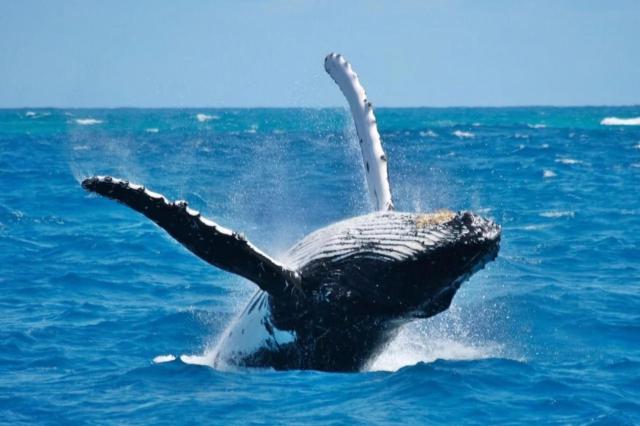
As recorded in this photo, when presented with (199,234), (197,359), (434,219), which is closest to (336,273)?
(434,219)

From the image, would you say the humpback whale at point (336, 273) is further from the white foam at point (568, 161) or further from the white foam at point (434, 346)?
the white foam at point (568, 161)

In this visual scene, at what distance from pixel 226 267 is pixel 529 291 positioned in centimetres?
711

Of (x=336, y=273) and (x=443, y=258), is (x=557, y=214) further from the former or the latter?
(x=443, y=258)

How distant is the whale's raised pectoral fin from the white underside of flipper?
2176mm

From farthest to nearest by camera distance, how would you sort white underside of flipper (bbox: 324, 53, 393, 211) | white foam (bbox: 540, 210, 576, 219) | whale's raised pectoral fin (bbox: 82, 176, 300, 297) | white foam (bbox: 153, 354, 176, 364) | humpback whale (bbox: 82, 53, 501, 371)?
white foam (bbox: 540, 210, 576, 219)
white underside of flipper (bbox: 324, 53, 393, 211)
white foam (bbox: 153, 354, 176, 364)
humpback whale (bbox: 82, 53, 501, 371)
whale's raised pectoral fin (bbox: 82, 176, 300, 297)

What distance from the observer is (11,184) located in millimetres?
28000

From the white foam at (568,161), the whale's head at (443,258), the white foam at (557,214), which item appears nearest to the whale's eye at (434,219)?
the whale's head at (443,258)

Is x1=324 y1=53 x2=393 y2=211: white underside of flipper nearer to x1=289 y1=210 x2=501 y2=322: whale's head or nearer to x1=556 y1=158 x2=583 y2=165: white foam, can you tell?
x1=289 y1=210 x2=501 y2=322: whale's head

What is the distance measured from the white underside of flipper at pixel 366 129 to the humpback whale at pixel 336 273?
4.67 feet

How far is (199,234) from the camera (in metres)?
7.77

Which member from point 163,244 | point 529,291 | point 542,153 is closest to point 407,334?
point 529,291

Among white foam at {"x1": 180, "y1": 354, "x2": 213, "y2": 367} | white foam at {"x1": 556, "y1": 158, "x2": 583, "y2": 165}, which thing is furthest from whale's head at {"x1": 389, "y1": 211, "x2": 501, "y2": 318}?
white foam at {"x1": 556, "y1": 158, "x2": 583, "y2": 165}

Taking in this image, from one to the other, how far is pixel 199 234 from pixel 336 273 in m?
1.27

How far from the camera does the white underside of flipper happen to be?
10273 mm
